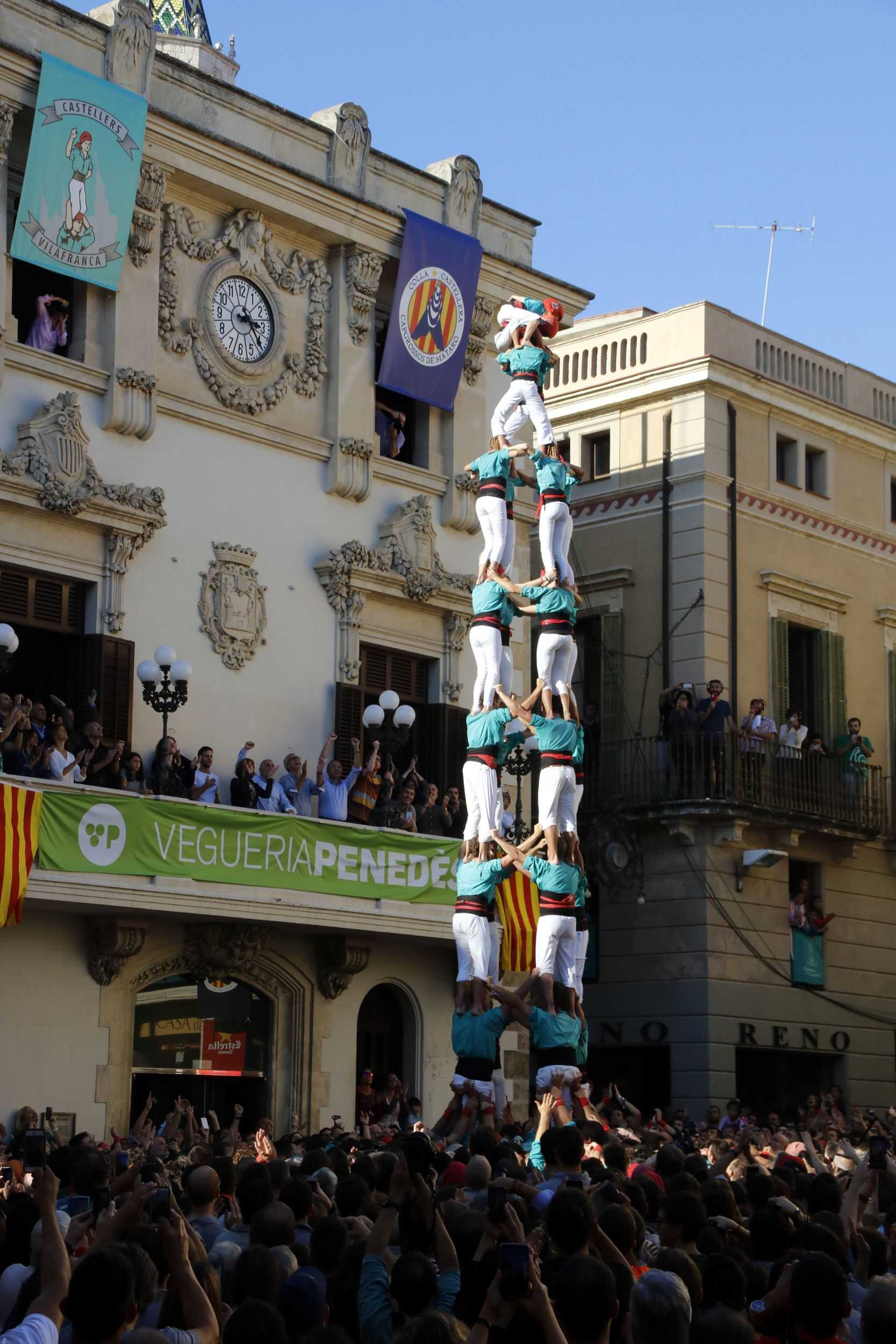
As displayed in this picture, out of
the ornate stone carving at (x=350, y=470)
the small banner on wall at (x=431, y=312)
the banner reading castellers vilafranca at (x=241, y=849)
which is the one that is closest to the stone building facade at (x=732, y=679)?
the small banner on wall at (x=431, y=312)

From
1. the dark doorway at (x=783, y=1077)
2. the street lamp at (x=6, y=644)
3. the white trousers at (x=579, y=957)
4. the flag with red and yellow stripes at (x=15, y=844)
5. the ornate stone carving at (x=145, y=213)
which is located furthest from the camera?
the dark doorway at (x=783, y=1077)

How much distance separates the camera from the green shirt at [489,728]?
60.1ft

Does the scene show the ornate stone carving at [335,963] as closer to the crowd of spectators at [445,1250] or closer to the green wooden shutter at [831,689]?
the green wooden shutter at [831,689]

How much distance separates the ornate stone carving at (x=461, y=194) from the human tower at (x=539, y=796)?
8289 mm

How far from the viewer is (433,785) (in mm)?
25328

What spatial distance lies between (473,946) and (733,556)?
1454cm

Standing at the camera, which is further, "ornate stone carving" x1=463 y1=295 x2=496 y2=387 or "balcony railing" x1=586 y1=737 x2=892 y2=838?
"balcony railing" x1=586 y1=737 x2=892 y2=838

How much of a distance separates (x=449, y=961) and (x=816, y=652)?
9.92m

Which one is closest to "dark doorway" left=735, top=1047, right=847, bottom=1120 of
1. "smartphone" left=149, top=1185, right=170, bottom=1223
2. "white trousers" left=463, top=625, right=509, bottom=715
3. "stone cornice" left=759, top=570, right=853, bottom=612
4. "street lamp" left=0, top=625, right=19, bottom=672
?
"stone cornice" left=759, top=570, right=853, bottom=612

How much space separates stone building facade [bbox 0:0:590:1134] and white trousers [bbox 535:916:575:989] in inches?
212

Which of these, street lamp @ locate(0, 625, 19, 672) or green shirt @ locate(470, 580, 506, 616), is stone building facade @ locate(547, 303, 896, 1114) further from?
street lamp @ locate(0, 625, 19, 672)

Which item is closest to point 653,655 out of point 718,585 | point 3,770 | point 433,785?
point 718,585

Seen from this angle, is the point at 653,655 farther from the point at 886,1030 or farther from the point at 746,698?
the point at 886,1030

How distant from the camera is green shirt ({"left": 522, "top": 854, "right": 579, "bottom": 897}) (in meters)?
17.7
